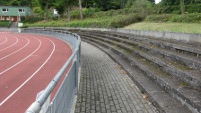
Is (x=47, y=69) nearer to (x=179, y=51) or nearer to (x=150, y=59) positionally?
(x=150, y=59)

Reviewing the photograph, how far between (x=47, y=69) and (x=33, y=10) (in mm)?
87705

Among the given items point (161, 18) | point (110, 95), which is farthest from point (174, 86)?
point (161, 18)

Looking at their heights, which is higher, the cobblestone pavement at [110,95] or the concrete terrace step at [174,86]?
the concrete terrace step at [174,86]

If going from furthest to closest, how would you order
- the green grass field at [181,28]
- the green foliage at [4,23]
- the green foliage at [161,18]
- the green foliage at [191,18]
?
the green foliage at [4,23], the green foliage at [161,18], the green foliage at [191,18], the green grass field at [181,28]

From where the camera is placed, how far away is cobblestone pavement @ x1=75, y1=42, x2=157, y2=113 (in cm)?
655

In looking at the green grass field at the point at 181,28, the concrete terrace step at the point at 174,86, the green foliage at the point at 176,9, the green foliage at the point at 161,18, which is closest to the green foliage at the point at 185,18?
the green foliage at the point at 161,18

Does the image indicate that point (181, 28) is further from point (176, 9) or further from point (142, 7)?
point (176, 9)

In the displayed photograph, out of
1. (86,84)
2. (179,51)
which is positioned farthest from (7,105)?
(179,51)

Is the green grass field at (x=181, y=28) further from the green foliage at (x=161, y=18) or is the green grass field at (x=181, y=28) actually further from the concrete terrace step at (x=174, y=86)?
the concrete terrace step at (x=174, y=86)

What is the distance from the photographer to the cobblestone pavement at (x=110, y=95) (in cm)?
655

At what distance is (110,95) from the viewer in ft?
25.8

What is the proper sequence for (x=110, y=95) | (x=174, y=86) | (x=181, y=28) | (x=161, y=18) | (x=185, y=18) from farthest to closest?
(x=161, y=18) → (x=185, y=18) → (x=181, y=28) → (x=110, y=95) → (x=174, y=86)

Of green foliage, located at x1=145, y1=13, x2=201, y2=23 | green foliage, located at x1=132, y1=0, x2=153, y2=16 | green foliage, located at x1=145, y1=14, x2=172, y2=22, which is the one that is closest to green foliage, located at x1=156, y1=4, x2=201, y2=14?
green foliage, located at x1=132, y1=0, x2=153, y2=16

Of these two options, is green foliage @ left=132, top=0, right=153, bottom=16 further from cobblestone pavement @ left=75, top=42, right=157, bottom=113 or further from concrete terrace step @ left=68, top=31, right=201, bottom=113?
cobblestone pavement @ left=75, top=42, right=157, bottom=113
